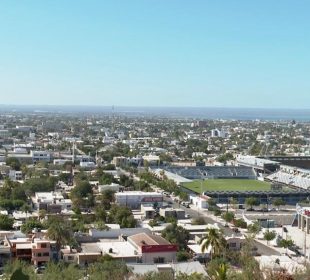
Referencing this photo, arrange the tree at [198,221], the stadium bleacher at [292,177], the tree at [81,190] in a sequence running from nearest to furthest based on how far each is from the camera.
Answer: the tree at [198,221], the tree at [81,190], the stadium bleacher at [292,177]

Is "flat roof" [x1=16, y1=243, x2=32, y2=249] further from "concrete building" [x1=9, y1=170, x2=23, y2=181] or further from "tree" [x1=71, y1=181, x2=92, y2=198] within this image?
"concrete building" [x1=9, y1=170, x2=23, y2=181]

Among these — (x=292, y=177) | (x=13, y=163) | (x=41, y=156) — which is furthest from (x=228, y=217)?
(x=41, y=156)

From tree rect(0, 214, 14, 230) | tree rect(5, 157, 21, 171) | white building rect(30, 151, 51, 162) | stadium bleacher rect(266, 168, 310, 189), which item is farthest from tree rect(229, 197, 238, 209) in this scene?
white building rect(30, 151, 51, 162)

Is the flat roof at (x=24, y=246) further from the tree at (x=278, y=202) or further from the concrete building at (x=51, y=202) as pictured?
the tree at (x=278, y=202)

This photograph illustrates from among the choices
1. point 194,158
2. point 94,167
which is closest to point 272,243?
point 94,167

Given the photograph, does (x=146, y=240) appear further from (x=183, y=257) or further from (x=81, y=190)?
(x=81, y=190)

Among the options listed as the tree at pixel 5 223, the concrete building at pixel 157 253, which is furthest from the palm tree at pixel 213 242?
the tree at pixel 5 223

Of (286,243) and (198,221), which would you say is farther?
(198,221)
